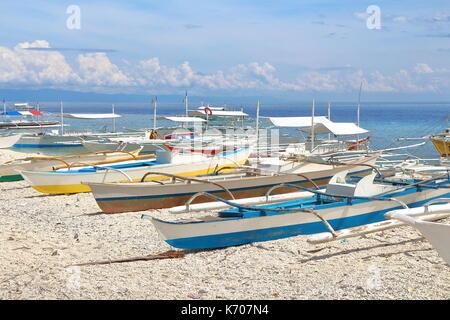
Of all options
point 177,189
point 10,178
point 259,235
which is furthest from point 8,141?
point 259,235

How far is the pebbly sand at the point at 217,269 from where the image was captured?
6805 mm

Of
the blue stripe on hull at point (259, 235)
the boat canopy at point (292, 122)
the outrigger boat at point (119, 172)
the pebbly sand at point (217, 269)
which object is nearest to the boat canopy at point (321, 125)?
the boat canopy at point (292, 122)

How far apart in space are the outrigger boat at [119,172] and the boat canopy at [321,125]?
4.43 meters

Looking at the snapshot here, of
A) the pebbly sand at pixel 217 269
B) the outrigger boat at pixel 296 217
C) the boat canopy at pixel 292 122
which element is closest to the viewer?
the pebbly sand at pixel 217 269

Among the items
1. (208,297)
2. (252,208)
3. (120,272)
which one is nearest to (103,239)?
(120,272)

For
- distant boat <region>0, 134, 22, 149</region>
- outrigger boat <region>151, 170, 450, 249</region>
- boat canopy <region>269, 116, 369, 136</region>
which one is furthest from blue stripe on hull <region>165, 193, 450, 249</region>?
distant boat <region>0, 134, 22, 149</region>

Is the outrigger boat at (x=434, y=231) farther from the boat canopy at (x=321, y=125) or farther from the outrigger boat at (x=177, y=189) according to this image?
the boat canopy at (x=321, y=125)

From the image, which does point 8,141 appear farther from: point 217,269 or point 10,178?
point 217,269

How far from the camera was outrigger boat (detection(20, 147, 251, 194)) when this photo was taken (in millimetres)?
14750

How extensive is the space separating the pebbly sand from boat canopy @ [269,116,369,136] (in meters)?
8.77

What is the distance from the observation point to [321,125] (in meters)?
21.2

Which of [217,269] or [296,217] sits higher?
[296,217]

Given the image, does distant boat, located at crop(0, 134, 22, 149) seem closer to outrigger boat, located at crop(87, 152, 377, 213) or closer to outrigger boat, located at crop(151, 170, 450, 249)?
outrigger boat, located at crop(87, 152, 377, 213)

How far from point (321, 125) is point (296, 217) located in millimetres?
12378
